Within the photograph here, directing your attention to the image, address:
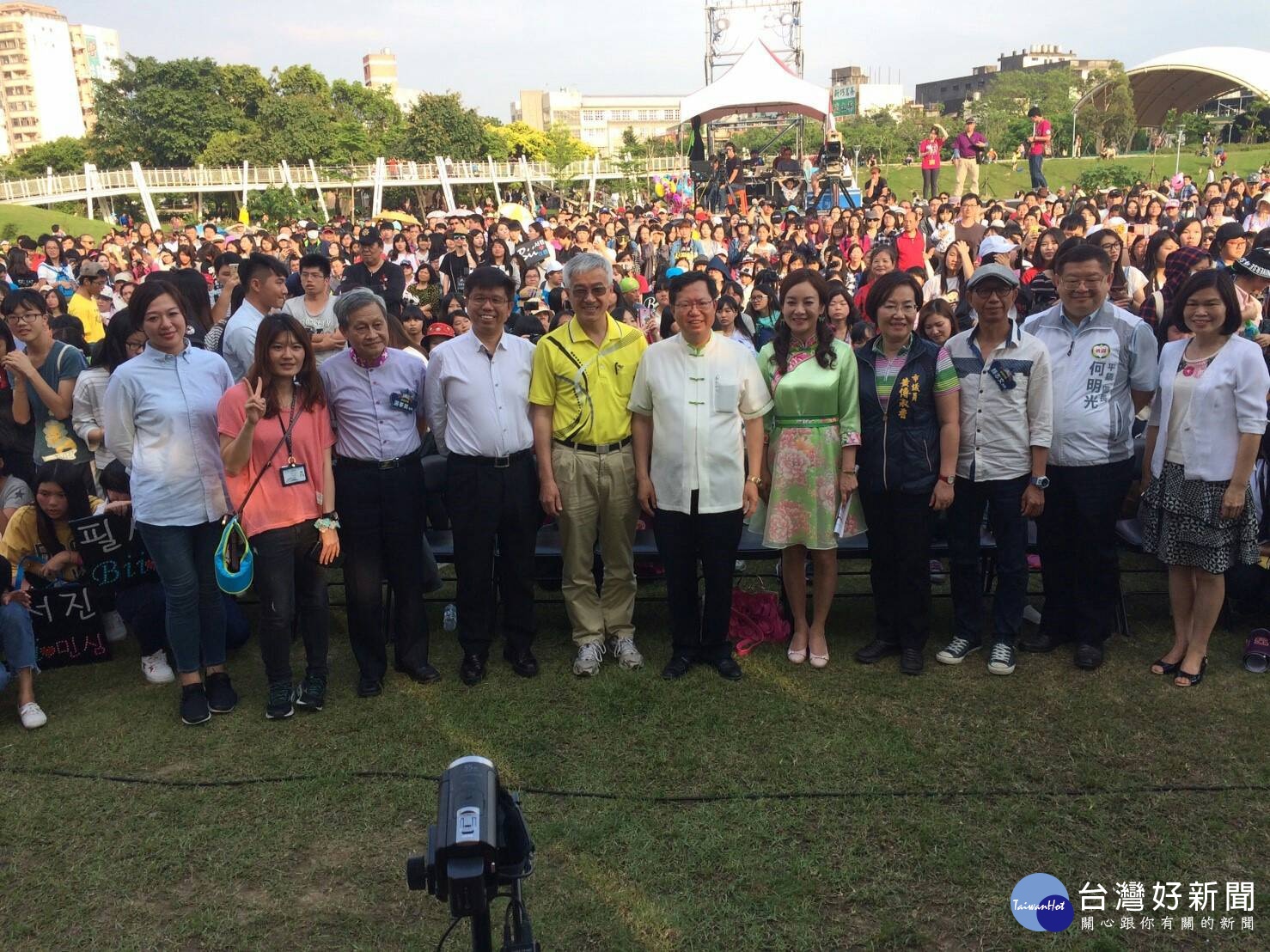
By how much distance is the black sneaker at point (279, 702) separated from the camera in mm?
4004

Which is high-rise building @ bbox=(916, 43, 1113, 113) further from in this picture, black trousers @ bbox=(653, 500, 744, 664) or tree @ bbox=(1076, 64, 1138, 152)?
black trousers @ bbox=(653, 500, 744, 664)

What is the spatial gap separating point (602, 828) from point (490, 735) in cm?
82

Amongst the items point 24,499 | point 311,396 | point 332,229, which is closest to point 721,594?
point 311,396

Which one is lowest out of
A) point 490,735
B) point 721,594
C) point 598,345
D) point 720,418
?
point 490,735

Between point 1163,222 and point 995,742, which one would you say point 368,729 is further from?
point 1163,222

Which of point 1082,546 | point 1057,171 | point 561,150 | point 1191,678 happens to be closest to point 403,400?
point 1082,546

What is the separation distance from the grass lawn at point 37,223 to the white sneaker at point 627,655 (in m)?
34.0

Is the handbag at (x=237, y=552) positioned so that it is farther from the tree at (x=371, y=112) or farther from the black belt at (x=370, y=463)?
the tree at (x=371, y=112)

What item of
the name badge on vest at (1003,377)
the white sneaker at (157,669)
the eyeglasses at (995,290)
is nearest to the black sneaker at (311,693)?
the white sneaker at (157,669)

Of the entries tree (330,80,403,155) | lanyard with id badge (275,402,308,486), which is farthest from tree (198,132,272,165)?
lanyard with id badge (275,402,308,486)

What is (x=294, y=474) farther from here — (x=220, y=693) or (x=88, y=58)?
(x=88, y=58)

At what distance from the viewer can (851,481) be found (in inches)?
161

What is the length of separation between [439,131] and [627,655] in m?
69.1

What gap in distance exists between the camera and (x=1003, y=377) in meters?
4.01
